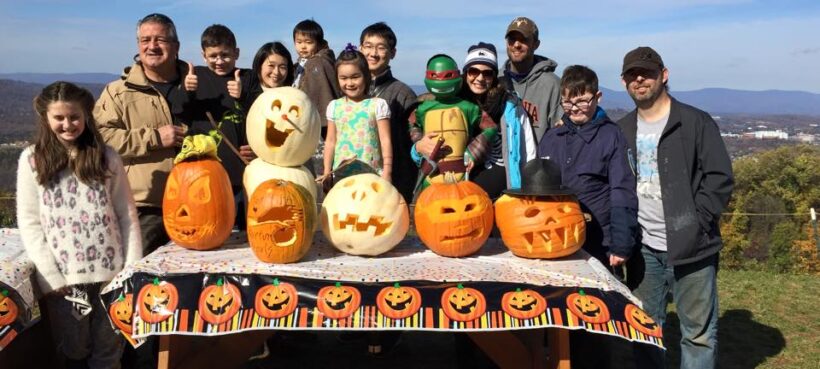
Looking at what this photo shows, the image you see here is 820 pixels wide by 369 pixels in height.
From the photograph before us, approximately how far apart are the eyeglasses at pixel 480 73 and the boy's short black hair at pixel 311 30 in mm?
1703

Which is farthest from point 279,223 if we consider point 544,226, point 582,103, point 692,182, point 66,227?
point 692,182

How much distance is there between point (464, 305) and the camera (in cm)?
320

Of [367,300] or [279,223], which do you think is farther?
[279,223]

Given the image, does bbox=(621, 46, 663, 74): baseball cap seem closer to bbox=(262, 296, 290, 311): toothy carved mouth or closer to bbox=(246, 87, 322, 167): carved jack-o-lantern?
bbox=(246, 87, 322, 167): carved jack-o-lantern

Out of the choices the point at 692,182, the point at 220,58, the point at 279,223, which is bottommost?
the point at 279,223

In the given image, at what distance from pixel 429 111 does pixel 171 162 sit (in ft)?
5.87

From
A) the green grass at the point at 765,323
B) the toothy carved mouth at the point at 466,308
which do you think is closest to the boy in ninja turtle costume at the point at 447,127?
the toothy carved mouth at the point at 466,308

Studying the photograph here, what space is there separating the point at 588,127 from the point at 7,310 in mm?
3443

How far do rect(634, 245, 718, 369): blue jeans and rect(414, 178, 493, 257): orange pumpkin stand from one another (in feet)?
Result: 4.11

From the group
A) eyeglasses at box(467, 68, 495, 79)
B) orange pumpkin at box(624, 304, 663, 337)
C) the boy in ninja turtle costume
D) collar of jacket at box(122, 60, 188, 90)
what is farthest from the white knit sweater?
orange pumpkin at box(624, 304, 663, 337)

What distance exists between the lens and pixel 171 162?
4.31 meters

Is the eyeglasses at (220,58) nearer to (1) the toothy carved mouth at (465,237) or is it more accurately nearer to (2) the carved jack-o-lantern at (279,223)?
(2) the carved jack-o-lantern at (279,223)

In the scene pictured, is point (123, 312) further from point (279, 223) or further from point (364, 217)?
point (364, 217)

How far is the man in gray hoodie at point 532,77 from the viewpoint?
16.5ft
